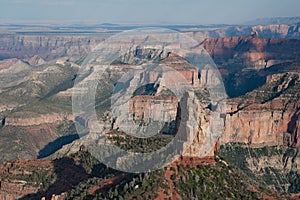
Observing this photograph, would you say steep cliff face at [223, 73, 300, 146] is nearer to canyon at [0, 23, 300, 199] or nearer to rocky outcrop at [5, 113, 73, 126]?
canyon at [0, 23, 300, 199]

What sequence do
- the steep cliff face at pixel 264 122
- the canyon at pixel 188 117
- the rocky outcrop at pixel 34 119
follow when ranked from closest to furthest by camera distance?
the canyon at pixel 188 117, the steep cliff face at pixel 264 122, the rocky outcrop at pixel 34 119

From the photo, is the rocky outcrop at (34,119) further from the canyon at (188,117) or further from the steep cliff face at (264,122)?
the steep cliff face at (264,122)

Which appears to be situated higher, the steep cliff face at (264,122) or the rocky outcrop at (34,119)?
the steep cliff face at (264,122)

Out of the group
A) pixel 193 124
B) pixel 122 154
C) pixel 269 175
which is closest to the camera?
pixel 193 124

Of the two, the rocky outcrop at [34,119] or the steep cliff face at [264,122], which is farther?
the rocky outcrop at [34,119]

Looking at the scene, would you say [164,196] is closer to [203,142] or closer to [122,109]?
[203,142]

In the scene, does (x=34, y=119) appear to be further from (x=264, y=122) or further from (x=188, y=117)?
(x=188, y=117)

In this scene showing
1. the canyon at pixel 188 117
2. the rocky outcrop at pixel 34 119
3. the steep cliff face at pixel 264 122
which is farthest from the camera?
the rocky outcrop at pixel 34 119

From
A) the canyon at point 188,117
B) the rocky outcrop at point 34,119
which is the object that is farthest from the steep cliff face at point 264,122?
the rocky outcrop at point 34,119

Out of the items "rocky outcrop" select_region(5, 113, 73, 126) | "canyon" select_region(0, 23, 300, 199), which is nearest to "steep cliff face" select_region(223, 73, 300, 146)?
"canyon" select_region(0, 23, 300, 199)

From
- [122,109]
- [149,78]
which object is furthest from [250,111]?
[149,78]

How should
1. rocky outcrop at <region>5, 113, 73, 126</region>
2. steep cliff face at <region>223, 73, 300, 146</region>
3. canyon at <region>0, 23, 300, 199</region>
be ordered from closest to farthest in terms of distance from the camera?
canyon at <region>0, 23, 300, 199</region> → steep cliff face at <region>223, 73, 300, 146</region> → rocky outcrop at <region>5, 113, 73, 126</region>
